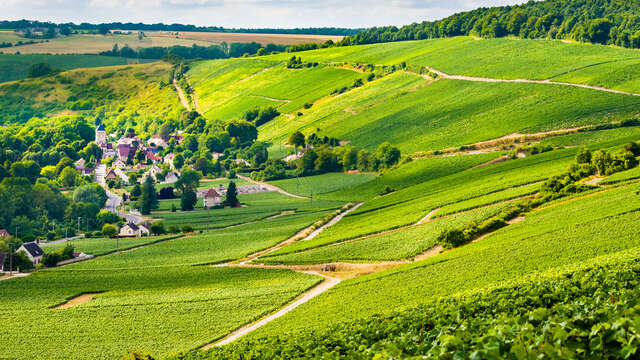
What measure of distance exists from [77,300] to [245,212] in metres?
43.8

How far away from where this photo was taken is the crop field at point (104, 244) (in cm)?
8169

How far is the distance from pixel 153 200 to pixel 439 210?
5965cm

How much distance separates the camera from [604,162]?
63156 mm

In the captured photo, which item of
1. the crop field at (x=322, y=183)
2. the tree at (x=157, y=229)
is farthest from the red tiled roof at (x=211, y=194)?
the tree at (x=157, y=229)

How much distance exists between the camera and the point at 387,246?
6200cm

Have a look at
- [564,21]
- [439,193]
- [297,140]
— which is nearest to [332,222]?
[439,193]

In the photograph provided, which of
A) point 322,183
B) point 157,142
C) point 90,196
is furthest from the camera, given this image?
point 157,142

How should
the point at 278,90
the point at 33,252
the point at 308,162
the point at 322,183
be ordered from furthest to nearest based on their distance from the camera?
the point at 278,90 → the point at 308,162 → the point at 322,183 → the point at 33,252

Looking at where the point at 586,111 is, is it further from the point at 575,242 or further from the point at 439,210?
the point at 575,242

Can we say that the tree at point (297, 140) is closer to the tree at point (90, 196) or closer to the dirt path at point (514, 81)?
the dirt path at point (514, 81)

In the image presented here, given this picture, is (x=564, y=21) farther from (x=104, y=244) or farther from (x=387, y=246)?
(x=104, y=244)

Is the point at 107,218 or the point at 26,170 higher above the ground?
the point at 26,170

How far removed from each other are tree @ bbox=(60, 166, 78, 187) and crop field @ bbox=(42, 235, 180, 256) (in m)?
50.6

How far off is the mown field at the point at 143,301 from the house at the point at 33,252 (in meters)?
7.92
